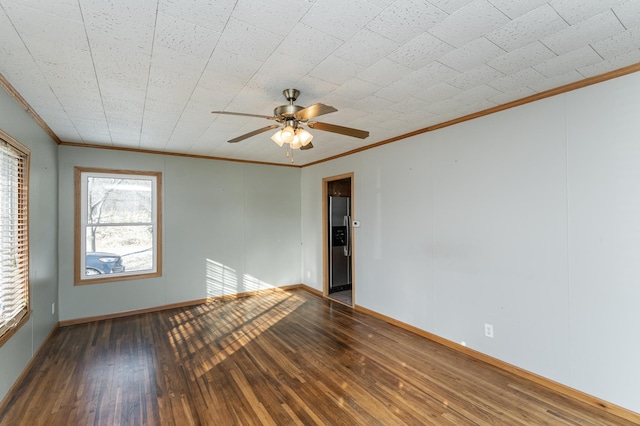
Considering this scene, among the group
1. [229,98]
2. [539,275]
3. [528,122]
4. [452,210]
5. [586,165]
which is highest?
[229,98]

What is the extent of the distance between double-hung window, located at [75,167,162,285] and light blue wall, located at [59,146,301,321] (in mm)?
100

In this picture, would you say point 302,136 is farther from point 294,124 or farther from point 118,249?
point 118,249

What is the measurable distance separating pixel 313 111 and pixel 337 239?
3.75 m

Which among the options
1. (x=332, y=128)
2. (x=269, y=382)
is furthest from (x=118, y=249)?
Answer: (x=332, y=128)

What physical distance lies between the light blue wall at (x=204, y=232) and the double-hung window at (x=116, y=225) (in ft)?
0.33

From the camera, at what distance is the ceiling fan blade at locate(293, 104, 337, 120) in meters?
2.09

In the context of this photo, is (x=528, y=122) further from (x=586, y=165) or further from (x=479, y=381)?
(x=479, y=381)

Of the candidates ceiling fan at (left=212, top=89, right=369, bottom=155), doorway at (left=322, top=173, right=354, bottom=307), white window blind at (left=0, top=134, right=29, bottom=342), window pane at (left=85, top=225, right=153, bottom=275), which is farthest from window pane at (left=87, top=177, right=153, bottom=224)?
ceiling fan at (left=212, top=89, right=369, bottom=155)

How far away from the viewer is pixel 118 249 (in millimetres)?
4523

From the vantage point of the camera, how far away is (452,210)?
11.0ft

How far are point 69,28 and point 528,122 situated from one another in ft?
11.4

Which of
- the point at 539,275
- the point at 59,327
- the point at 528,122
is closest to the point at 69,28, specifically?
the point at 528,122

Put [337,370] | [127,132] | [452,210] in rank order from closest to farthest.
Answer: [337,370]
[452,210]
[127,132]

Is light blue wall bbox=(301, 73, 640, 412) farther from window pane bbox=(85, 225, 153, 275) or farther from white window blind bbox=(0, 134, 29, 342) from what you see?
white window blind bbox=(0, 134, 29, 342)
